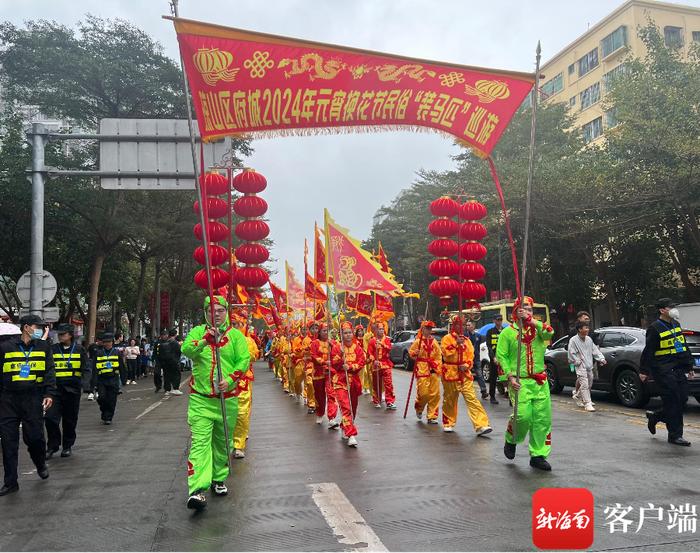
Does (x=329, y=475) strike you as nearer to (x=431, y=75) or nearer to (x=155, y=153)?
(x=431, y=75)

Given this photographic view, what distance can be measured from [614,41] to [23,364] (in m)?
43.2

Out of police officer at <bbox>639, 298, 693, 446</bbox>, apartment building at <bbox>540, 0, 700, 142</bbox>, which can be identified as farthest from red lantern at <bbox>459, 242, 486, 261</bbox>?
apartment building at <bbox>540, 0, 700, 142</bbox>

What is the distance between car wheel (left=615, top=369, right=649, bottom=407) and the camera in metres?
12.2

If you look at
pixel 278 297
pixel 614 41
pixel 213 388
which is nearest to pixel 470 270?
pixel 213 388

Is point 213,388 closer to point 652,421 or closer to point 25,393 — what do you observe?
point 25,393

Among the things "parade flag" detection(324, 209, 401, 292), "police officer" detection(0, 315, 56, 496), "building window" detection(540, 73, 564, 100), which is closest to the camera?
"police officer" detection(0, 315, 56, 496)

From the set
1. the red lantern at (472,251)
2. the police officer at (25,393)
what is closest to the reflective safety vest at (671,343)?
the red lantern at (472,251)

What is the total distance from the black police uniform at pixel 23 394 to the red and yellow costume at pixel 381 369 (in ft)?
23.6

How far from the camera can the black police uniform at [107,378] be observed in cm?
1190

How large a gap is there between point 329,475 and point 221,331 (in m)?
1.91

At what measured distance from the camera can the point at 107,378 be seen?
11.9m

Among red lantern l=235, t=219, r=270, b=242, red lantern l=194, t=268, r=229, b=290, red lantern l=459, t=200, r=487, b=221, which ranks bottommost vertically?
red lantern l=194, t=268, r=229, b=290

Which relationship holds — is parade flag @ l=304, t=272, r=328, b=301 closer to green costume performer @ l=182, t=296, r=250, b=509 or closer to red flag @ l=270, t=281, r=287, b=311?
Answer: red flag @ l=270, t=281, r=287, b=311

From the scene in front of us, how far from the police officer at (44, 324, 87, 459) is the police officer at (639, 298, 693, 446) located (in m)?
7.42
